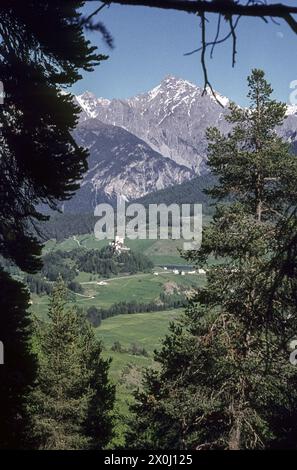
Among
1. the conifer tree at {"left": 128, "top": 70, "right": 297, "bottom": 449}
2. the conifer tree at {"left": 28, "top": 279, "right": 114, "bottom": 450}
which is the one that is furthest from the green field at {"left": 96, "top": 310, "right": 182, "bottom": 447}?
the conifer tree at {"left": 128, "top": 70, "right": 297, "bottom": 449}

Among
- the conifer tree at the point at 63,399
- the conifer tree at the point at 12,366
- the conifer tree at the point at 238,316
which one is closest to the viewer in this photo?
the conifer tree at the point at 12,366

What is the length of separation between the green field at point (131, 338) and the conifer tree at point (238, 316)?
8032 cm

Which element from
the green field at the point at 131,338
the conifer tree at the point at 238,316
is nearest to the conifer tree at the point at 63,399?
the conifer tree at the point at 238,316

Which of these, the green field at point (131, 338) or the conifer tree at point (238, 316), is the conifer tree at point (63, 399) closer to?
the conifer tree at point (238, 316)

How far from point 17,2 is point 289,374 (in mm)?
11193

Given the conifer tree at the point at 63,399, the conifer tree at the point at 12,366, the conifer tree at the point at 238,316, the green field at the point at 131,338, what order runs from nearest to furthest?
the conifer tree at the point at 12,366 → the conifer tree at the point at 238,316 → the conifer tree at the point at 63,399 → the green field at the point at 131,338

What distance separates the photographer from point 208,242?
14.7 meters

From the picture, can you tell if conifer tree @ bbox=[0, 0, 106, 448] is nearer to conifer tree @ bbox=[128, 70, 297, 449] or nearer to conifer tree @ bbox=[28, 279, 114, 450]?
conifer tree @ bbox=[128, 70, 297, 449]

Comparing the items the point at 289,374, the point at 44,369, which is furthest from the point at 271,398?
the point at 44,369

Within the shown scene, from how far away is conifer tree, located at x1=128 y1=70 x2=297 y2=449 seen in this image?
12.1 m

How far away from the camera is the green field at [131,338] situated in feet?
357

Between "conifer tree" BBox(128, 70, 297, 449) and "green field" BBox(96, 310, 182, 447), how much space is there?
264 feet

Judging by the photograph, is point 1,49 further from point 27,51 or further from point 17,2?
point 17,2

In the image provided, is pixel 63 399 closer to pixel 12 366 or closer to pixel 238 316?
pixel 12 366
